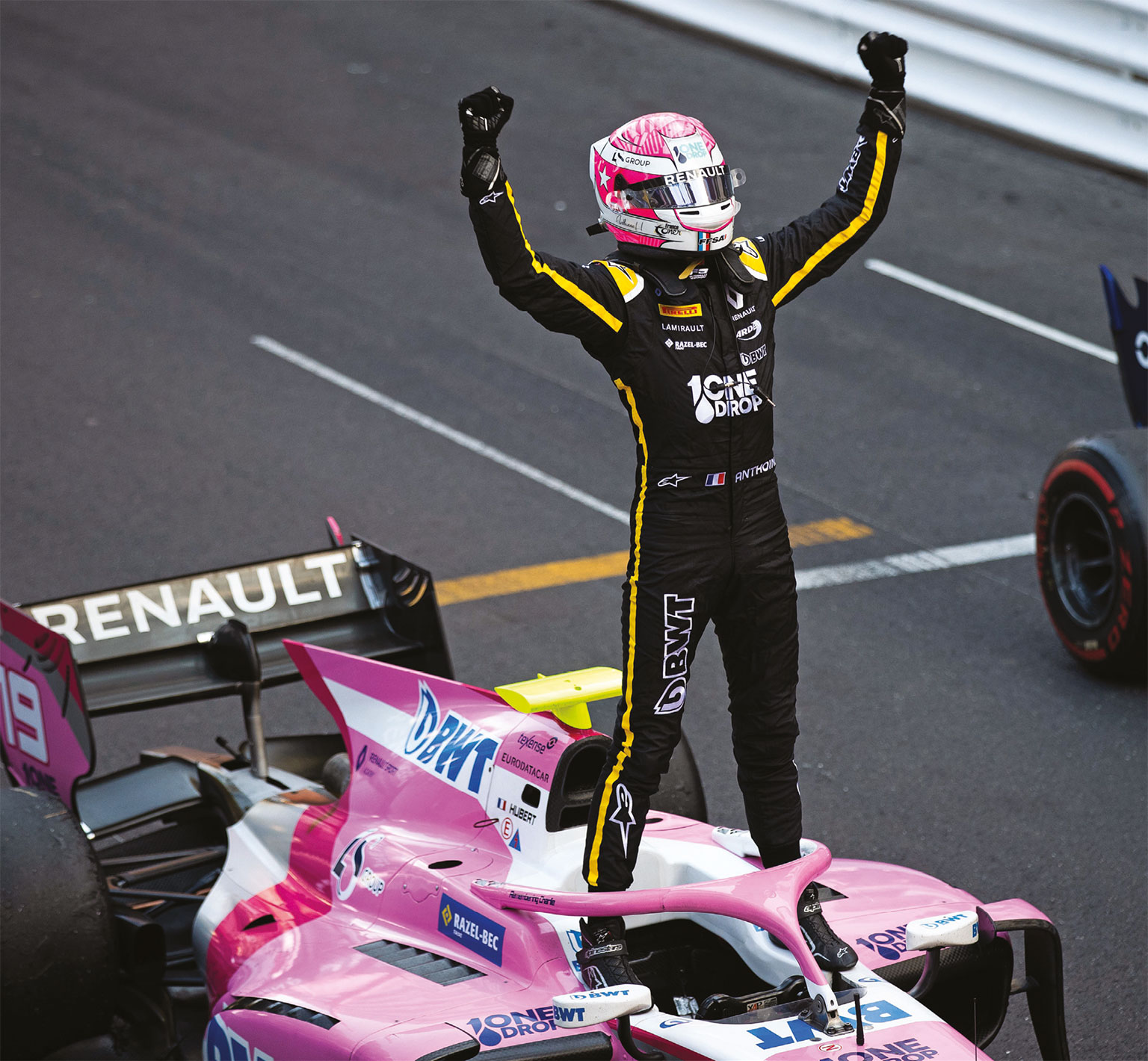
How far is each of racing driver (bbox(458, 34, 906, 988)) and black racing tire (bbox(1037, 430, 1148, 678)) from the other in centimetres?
313

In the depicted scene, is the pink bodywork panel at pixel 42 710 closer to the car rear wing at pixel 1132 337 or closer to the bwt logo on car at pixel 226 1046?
the bwt logo on car at pixel 226 1046

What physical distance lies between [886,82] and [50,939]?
323cm

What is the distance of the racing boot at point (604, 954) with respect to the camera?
416 centimetres

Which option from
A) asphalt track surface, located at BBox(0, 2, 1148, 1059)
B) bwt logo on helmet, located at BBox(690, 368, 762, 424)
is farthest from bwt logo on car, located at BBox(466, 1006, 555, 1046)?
asphalt track surface, located at BBox(0, 2, 1148, 1059)

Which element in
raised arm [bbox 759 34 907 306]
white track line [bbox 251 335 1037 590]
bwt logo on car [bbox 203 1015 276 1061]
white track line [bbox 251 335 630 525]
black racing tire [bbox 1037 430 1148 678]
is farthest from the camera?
white track line [bbox 251 335 630 525]

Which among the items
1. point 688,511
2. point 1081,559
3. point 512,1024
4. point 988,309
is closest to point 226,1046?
point 512,1024

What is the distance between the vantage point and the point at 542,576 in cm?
836

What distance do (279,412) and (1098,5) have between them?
738 cm

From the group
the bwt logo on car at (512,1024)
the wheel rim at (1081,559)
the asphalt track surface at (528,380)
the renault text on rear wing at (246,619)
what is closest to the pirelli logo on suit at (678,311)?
the bwt logo on car at (512,1024)

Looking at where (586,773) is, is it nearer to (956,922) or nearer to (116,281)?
(956,922)

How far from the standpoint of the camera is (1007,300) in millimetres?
11617

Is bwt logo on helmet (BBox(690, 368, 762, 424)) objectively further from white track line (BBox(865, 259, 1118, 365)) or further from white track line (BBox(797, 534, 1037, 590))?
white track line (BBox(865, 259, 1118, 365))

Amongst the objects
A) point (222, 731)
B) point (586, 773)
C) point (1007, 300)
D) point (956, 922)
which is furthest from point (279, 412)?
point (956, 922)

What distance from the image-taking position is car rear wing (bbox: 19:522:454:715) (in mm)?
5770
